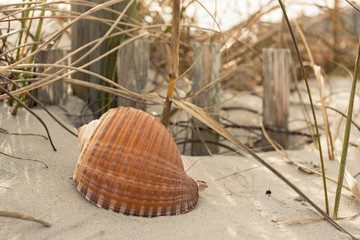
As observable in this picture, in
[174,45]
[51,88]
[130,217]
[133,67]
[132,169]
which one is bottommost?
[130,217]

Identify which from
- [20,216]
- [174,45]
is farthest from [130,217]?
[174,45]

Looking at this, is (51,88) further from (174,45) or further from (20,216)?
(20,216)

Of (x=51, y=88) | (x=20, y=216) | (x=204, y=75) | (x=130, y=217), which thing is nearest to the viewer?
(x=20, y=216)

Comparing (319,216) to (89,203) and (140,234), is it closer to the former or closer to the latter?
(140,234)

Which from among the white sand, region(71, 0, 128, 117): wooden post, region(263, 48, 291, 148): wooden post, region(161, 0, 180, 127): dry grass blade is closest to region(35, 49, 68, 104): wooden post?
region(71, 0, 128, 117): wooden post

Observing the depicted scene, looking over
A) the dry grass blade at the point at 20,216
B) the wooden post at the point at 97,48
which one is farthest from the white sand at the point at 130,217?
the wooden post at the point at 97,48

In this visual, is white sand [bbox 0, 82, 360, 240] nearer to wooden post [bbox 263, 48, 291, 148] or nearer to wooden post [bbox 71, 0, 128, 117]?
wooden post [bbox 71, 0, 128, 117]
